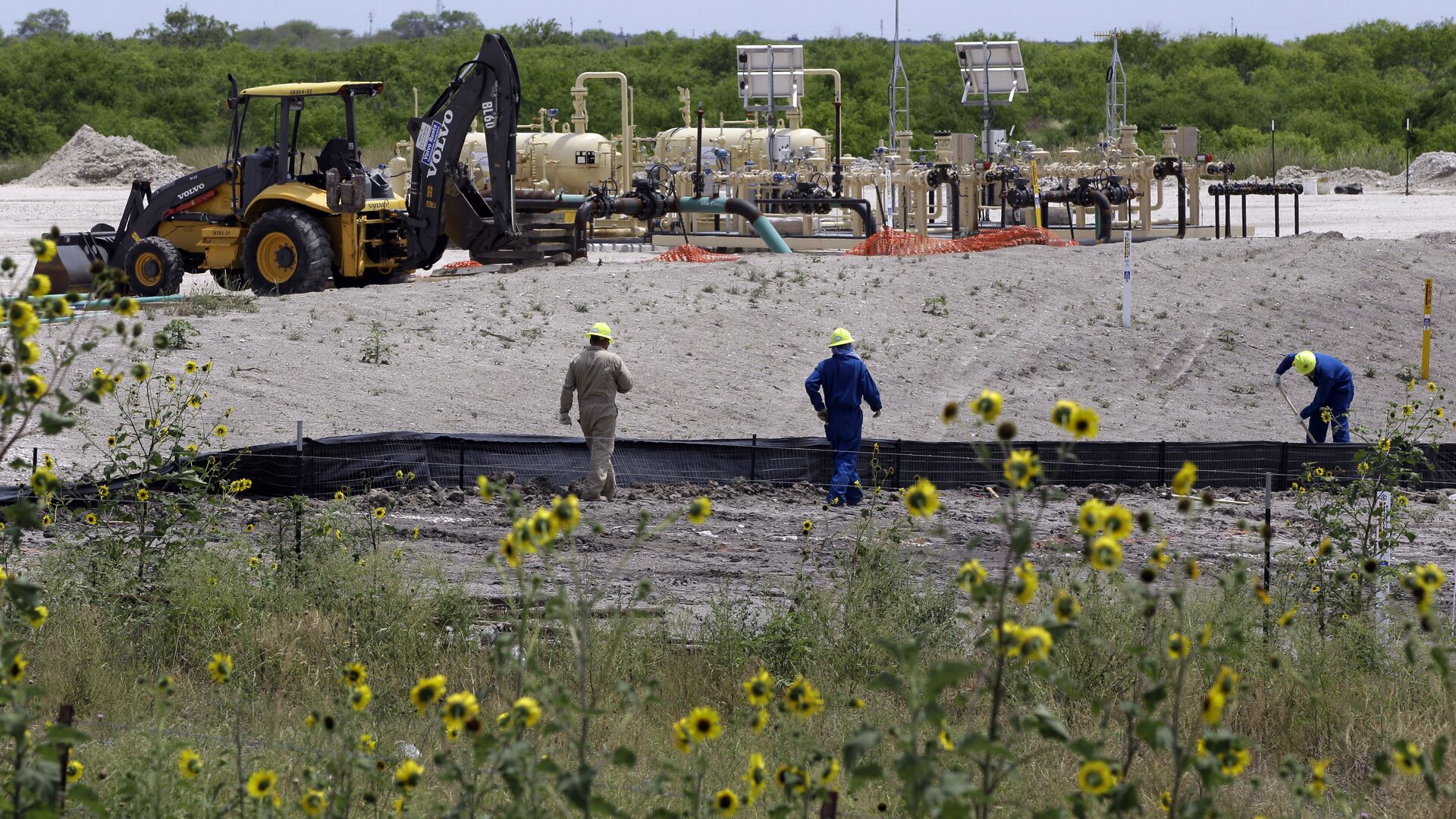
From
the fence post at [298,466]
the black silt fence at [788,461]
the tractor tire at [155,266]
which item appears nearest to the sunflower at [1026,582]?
the fence post at [298,466]

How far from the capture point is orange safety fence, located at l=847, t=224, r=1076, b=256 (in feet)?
69.5

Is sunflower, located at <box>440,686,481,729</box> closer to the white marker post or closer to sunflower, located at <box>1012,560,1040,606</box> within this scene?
sunflower, located at <box>1012,560,1040,606</box>

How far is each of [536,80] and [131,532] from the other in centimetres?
5340

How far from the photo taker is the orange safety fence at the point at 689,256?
20016 mm

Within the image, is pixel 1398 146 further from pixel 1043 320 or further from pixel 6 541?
pixel 6 541

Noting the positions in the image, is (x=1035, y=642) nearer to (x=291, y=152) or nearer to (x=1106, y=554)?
(x=1106, y=554)

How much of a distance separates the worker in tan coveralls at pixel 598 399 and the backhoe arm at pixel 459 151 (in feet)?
25.2

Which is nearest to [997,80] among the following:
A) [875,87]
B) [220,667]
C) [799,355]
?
[799,355]

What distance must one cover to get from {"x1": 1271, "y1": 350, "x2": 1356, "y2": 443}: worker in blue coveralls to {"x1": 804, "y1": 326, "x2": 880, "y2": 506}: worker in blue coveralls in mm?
3259

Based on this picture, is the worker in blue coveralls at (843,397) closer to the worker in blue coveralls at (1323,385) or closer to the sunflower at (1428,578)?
the worker in blue coveralls at (1323,385)

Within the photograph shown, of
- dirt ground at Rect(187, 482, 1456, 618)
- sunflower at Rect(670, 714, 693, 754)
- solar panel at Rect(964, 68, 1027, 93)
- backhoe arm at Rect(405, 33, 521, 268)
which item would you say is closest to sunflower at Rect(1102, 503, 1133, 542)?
sunflower at Rect(670, 714, 693, 754)

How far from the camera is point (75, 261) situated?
669 inches

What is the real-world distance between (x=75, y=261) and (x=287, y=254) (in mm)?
2152

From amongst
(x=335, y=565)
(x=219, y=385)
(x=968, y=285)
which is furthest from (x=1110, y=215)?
(x=335, y=565)
